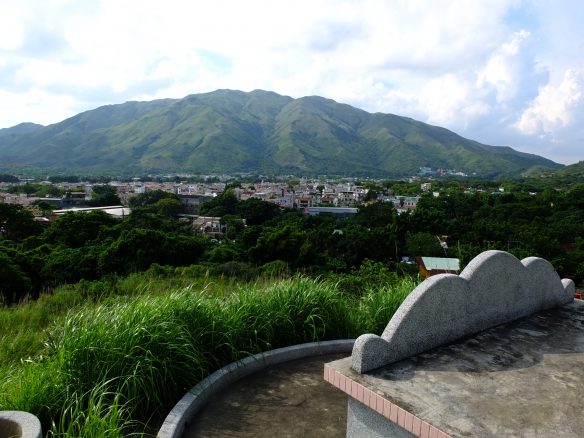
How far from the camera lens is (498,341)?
3414 millimetres

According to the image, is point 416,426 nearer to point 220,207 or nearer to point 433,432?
point 433,432

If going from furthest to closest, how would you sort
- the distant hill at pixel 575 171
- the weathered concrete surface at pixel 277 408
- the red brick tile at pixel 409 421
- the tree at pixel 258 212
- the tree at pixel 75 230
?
the distant hill at pixel 575 171 → the tree at pixel 258 212 → the tree at pixel 75 230 → the weathered concrete surface at pixel 277 408 → the red brick tile at pixel 409 421

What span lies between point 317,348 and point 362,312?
969mm

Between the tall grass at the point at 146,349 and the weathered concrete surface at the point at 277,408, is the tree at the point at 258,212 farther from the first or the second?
the weathered concrete surface at the point at 277,408

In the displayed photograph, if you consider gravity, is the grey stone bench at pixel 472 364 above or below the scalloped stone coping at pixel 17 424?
above

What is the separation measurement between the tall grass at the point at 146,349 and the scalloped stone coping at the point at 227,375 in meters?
0.13

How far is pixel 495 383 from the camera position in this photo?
274cm

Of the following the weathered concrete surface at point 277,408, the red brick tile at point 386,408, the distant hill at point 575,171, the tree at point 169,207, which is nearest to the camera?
the red brick tile at point 386,408

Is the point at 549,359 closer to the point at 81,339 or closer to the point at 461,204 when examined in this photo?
the point at 81,339

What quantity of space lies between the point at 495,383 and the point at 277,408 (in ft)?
5.38

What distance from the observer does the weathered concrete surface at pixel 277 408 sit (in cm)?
315

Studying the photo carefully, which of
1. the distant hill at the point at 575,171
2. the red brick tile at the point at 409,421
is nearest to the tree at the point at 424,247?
the red brick tile at the point at 409,421

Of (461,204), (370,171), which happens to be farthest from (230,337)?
(370,171)

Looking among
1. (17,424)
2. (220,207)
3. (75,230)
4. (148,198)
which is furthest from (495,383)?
(148,198)
